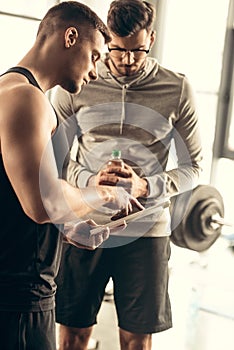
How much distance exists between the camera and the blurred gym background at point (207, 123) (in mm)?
3559

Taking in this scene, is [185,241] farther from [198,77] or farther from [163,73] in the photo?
[198,77]

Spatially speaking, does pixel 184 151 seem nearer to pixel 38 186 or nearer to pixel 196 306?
pixel 38 186

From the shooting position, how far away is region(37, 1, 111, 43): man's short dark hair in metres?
1.61

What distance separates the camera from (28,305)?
1481mm

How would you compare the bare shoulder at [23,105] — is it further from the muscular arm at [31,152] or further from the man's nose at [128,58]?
the man's nose at [128,58]

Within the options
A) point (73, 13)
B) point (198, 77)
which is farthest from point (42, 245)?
point (198, 77)

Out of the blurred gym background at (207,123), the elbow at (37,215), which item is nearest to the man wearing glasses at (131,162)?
the elbow at (37,215)

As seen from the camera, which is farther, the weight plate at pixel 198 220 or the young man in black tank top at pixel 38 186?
the weight plate at pixel 198 220

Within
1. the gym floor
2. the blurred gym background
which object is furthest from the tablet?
the blurred gym background

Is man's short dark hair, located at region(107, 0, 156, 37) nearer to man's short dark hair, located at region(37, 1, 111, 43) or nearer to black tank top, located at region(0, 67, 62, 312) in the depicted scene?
man's short dark hair, located at region(37, 1, 111, 43)

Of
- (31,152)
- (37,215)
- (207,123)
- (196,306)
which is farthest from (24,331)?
(207,123)

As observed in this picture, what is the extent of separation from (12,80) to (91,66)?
1.03ft

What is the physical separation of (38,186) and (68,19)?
1.65 ft

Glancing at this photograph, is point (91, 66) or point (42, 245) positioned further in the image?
point (91, 66)
